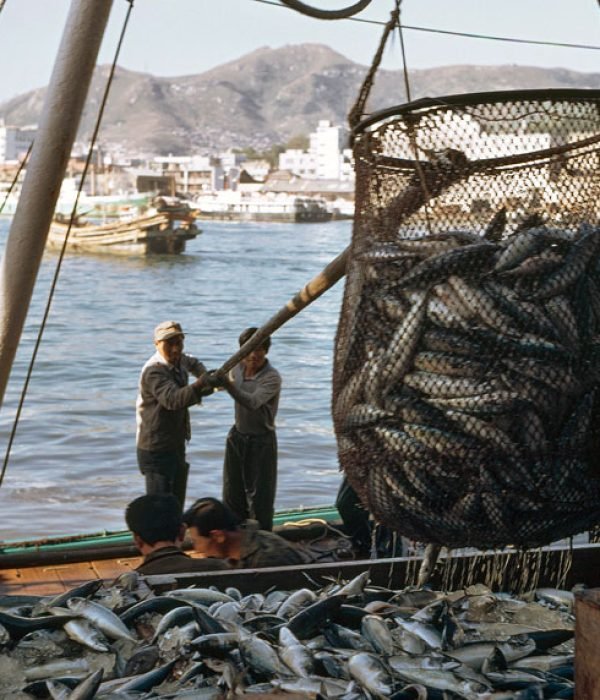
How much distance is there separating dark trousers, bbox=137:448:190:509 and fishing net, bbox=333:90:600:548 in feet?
15.9

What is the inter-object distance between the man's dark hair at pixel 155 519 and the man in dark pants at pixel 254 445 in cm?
234

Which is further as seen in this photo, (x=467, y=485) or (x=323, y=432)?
(x=323, y=432)

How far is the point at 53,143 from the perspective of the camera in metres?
4.44

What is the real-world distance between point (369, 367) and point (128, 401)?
2236 cm

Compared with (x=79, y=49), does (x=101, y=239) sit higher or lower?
lower

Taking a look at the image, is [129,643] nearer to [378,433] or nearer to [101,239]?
[378,433]

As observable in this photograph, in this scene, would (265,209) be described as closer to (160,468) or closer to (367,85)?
(160,468)

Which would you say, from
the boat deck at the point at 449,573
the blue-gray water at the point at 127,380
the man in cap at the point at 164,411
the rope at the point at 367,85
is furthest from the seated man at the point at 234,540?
the blue-gray water at the point at 127,380

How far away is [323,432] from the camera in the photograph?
21938 mm

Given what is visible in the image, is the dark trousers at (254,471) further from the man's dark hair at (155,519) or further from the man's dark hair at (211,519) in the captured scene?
the man's dark hair at (155,519)

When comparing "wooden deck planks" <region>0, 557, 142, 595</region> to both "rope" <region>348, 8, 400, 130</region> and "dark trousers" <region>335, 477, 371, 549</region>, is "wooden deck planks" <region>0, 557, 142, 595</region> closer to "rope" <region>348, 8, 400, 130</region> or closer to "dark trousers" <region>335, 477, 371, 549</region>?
"dark trousers" <region>335, 477, 371, 549</region>

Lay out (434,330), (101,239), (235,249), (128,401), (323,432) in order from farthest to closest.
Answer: (235,249) < (101,239) < (128,401) < (323,432) < (434,330)

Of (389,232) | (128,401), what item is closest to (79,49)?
(389,232)

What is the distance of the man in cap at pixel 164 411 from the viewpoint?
850 centimetres
